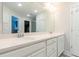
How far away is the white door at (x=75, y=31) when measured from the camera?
382 cm

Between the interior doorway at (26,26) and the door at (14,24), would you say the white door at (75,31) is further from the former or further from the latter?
the door at (14,24)

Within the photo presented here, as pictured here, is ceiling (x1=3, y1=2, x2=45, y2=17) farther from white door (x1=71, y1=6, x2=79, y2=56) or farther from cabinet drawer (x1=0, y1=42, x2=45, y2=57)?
white door (x1=71, y1=6, x2=79, y2=56)

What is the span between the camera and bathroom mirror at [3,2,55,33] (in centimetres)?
216

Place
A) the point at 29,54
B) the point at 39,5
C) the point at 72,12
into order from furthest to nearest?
the point at 72,12 < the point at 39,5 < the point at 29,54

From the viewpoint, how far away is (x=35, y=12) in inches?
128

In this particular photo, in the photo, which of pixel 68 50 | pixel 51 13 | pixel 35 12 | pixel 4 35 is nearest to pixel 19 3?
pixel 35 12

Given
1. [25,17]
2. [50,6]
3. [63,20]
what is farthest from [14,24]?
[63,20]

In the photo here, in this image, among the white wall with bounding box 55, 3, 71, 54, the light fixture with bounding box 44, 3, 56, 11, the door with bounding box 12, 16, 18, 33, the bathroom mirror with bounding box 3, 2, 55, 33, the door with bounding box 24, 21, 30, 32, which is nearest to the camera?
the bathroom mirror with bounding box 3, 2, 55, 33

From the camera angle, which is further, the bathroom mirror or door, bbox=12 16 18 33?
door, bbox=12 16 18 33

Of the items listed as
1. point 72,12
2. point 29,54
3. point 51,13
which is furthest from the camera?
point 51,13

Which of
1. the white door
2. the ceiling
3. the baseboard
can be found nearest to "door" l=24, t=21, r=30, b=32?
the ceiling

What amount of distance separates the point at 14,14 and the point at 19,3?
405 mm

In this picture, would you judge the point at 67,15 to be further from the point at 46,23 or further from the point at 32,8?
the point at 32,8

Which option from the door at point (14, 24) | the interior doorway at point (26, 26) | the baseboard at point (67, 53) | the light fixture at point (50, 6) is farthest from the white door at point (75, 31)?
the door at point (14, 24)
